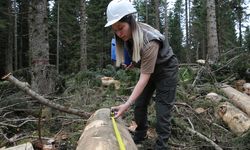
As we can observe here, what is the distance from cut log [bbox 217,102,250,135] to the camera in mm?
5219

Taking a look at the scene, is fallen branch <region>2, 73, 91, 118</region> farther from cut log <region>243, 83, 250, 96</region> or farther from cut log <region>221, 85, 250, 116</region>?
cut log <region>243, 83, 250, 96</region>

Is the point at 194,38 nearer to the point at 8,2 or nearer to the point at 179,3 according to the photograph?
the point at 179,3

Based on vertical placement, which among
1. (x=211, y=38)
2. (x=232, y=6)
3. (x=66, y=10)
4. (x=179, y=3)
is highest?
(x=179, y=3)

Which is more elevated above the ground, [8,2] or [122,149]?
[8,2]

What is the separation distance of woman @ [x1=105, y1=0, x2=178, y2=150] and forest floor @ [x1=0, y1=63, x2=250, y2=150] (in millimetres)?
510

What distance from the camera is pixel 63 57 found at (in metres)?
30.9

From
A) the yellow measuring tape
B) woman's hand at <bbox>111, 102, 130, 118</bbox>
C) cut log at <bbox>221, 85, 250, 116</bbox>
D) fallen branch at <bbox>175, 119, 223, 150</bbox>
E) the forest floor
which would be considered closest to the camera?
the yellow measuring tape

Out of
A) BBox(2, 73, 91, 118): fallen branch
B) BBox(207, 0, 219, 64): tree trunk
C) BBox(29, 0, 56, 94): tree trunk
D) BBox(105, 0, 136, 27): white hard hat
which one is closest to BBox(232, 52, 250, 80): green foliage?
BBox(207, 0, 219, 64): tree trunk

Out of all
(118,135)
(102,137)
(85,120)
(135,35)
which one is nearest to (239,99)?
(85,120)

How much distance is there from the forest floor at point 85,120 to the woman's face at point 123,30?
4.81 feet

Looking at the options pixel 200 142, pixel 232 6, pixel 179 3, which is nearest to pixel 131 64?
pixel 200 142

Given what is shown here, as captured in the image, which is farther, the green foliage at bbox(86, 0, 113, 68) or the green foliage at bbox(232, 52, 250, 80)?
the green foliage at bbox(86, 0, 113, 68)

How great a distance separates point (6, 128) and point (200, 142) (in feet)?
8.59

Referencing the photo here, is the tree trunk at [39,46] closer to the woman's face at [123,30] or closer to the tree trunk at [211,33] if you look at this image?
the woman's face at [123,30]
